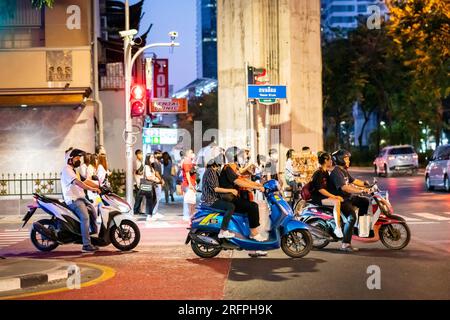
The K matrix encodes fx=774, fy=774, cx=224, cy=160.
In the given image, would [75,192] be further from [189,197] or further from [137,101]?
[137,101]

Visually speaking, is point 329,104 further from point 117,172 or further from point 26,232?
point 26,232

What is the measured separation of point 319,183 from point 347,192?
0.51m

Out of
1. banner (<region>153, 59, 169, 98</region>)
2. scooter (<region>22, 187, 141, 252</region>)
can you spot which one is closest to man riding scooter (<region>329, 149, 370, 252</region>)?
scooter (<region>22, 187, 141, 252</region>)

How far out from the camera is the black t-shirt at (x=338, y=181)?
44.0ft

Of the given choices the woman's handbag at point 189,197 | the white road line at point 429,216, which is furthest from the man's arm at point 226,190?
the white road line at point 429,216

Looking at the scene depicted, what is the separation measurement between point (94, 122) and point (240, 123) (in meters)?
5.54

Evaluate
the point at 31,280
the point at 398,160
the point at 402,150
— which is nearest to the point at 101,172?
the point at 31,280

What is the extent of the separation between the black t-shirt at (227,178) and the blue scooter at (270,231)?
443 millimetres

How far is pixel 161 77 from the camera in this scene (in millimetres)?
45656

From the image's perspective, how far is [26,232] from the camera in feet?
62.3

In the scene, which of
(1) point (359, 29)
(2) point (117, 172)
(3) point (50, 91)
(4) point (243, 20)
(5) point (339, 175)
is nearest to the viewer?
(5) point (339, 175)

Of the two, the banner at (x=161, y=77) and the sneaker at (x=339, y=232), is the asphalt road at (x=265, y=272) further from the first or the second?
the banner at (x=161, y=77)
